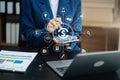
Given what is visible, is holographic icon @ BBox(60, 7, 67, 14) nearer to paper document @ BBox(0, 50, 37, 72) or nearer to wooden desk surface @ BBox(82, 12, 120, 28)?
paper document @ BBox(0, 50, 37, 72)

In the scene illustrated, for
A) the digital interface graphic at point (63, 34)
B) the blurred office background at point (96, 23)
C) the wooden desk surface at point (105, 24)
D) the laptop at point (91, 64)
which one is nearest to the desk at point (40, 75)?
the laptop at point (91, 64)

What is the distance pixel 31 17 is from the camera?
189cm

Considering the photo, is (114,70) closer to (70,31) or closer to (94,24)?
(70,31)

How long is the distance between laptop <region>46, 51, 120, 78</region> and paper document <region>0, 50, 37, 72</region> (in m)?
0.16

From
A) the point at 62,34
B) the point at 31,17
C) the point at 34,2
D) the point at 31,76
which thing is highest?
the point at 34,2

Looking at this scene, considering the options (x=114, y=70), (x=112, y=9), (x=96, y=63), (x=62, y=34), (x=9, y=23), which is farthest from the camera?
(x=9, y=23)

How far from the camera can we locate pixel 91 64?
1.11m

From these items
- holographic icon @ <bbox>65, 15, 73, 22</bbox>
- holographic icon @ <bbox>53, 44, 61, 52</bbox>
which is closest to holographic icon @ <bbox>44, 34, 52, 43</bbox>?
holographic icon @ <bbox>53, 44, 61, 52</bbox>

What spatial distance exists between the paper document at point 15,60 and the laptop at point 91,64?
0.16 m

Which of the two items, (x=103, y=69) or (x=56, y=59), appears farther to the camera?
(x=56, y=59)

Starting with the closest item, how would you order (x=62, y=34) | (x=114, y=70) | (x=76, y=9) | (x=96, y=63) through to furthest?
(x=96, y=63) → (x=114, y=70) → (x=62, y=34) → (x=76, y=9)

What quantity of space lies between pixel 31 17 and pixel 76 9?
0.36 m

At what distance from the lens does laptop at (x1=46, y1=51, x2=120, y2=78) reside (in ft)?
3.47

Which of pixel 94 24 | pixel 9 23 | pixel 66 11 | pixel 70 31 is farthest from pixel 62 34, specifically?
pixel 9 23
